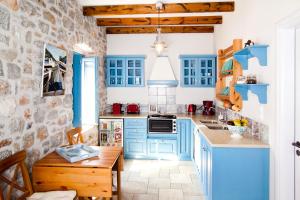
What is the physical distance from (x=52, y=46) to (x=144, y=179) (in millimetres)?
2383

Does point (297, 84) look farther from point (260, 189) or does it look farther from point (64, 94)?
point (64, 94)

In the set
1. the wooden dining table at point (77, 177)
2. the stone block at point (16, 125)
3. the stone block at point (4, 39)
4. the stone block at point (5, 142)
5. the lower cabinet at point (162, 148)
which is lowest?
the lower cabinet at point (162, 148)

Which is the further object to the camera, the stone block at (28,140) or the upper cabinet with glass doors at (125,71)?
the upper cabinet with glass doors at (125,71)

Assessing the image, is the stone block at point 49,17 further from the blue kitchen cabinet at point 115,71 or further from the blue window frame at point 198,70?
the blue window frame at point 198,70

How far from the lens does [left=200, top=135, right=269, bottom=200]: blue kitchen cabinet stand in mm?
2436

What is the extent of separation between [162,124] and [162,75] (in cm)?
108

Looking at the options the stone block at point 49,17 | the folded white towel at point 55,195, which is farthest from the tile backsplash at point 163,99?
the folded white towel at point 55,195

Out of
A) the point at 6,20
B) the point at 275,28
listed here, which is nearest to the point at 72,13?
the point at 6,20

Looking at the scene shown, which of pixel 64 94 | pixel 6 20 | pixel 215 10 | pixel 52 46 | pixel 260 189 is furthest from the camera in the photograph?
pixel 215 10

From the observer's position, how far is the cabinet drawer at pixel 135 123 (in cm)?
460

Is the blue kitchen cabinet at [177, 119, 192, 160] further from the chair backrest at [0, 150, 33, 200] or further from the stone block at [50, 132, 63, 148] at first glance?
the chair backrest at [0, 150, 33, 200]

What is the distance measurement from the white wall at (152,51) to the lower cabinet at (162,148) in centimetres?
109

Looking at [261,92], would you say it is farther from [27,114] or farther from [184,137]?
[27,114]

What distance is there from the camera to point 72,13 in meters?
3.27
